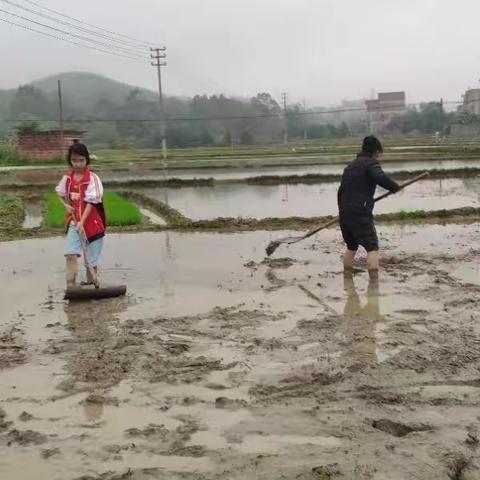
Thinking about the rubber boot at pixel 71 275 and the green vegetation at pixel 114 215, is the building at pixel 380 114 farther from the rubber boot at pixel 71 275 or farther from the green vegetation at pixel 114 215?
the rubber boot at pixel 71 275

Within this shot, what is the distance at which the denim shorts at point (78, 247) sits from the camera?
6.28 metres

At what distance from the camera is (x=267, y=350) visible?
4.55 m

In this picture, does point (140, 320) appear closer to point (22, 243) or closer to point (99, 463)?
point (99, 463)

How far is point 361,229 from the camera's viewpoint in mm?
6863

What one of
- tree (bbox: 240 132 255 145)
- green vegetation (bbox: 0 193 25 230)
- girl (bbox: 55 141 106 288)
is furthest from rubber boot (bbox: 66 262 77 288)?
tree (bbox: 240 132 255 145)

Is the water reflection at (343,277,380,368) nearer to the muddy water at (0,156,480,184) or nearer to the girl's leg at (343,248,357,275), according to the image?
the girl's leg at (343,248,357,275)

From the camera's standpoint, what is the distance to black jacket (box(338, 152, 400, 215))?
691 centimetres

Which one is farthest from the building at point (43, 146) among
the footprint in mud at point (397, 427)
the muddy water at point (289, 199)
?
the footprint in mud at point (397, 427)

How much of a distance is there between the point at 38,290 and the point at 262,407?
3965mm

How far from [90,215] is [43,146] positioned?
3156 centimetres

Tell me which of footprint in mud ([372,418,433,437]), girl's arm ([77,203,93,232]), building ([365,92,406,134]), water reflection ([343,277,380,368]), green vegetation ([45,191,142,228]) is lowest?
footprint in mud ([372,418,433,437])

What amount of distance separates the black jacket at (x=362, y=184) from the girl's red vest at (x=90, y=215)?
2649 mm

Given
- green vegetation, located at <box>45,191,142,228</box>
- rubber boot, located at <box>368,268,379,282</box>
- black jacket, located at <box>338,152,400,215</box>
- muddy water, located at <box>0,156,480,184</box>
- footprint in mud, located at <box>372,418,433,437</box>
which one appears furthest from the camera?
muddy water, located at <box>0,156,480,184</box>

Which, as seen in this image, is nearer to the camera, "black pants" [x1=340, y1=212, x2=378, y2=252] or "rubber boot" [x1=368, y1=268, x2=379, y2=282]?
"rubber boot" [x1=368, y1=268, x2=379, y2=282]
